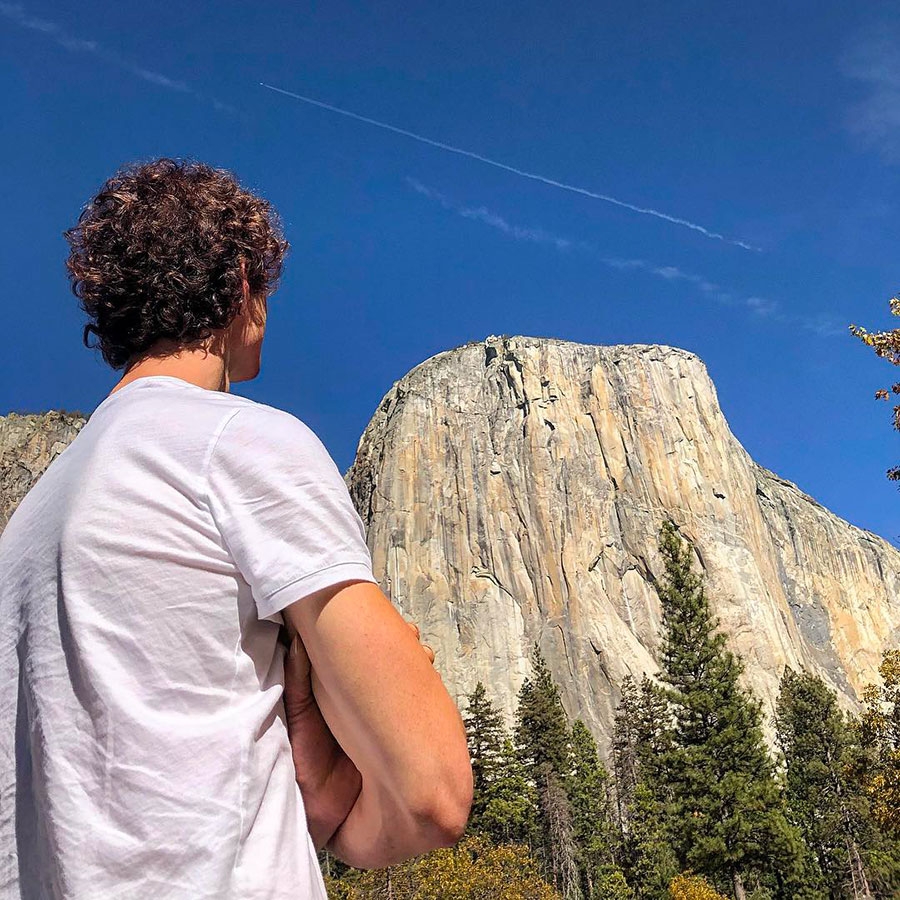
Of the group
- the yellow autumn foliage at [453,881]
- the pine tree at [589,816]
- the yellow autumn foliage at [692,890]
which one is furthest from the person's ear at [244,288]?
the pine tree at [589,816]

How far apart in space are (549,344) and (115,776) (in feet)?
294

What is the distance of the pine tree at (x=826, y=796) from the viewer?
43562mm

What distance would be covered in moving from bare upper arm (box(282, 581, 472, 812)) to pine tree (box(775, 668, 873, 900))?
48.3m

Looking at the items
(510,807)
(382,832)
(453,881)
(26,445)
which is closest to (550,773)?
(510,807)

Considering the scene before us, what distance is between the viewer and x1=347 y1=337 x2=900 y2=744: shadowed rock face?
239 ft

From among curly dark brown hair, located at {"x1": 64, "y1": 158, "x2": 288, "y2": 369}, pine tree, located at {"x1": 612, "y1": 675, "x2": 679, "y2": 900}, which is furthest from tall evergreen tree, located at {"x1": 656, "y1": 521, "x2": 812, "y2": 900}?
curly dark brown hair, located at {"x1": 64, "y1": 158, "x2": 288, "y2": 369}

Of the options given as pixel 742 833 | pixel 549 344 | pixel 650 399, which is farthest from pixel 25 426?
pixel 742 833

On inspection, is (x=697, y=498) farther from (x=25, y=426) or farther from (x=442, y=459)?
(x=25, y=426)

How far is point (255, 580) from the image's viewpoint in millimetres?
1281

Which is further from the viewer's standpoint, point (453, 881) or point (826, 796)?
point (826, 796)

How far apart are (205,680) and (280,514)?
29 centimetres

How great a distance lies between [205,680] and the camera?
1.29 m

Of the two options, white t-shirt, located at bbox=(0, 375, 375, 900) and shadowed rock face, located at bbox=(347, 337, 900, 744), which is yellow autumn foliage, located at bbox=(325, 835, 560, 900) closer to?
white t-shirt, located at bbox=(0, 375, 375, 900)

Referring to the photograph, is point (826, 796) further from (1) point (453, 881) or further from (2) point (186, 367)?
(2) point (186, 367)
